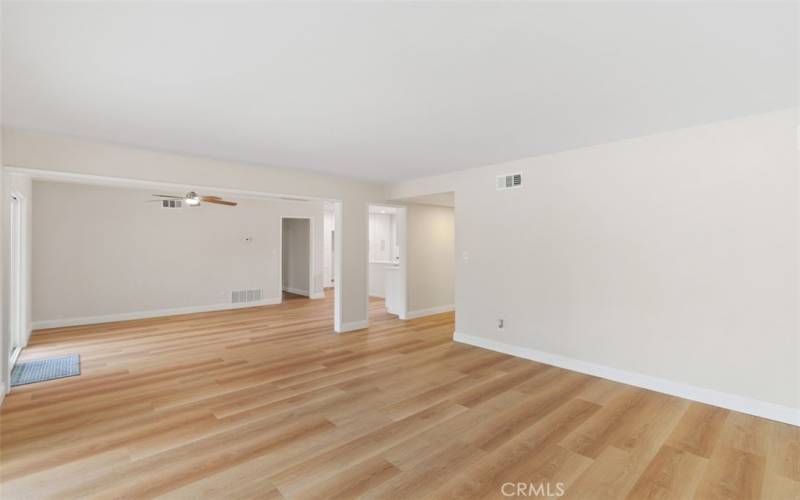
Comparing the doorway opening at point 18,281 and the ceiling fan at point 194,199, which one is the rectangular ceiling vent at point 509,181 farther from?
the doorway opening at point 18,281

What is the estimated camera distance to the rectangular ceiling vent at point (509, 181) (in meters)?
4.56

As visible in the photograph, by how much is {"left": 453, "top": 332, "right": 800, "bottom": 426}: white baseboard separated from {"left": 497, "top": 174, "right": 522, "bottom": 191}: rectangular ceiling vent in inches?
80.5

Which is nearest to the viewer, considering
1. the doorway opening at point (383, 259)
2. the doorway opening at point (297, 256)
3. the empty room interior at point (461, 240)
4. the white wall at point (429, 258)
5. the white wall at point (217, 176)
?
the empty room interior at point (461, 240)

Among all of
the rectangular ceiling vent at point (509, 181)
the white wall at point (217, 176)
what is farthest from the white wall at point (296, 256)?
the rectangular ceiling vent at point (509, 181)

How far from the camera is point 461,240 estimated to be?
5242 millimetres

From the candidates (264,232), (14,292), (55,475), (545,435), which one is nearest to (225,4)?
(55,475)

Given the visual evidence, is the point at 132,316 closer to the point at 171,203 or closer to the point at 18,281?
the point at 18,281

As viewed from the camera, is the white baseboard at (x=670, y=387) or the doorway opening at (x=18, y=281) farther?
the doorway opening at (x=18, y=281)

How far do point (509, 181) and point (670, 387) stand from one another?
2759 millimetres

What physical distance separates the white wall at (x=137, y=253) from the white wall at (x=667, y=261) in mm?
5860

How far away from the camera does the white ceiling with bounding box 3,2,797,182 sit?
66.2 inches

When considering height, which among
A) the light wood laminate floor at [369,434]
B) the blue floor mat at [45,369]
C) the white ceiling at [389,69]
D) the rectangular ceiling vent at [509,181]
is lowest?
the light wood laminate floor at [369,434]

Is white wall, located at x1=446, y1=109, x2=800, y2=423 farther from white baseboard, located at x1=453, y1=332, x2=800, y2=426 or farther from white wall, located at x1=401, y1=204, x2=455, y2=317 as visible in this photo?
white wall, located at x1=401, y1=204, x2=455, y2=317

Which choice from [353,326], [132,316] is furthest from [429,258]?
[132,316]
